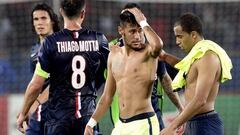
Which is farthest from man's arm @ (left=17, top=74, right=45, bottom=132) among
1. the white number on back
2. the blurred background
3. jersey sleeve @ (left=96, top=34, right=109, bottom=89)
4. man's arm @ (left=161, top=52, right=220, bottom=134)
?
the blurred background

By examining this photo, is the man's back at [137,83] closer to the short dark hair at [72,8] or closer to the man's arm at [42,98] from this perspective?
the short dark hair at [72,8]

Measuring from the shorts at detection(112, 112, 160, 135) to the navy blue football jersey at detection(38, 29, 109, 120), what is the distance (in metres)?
0.88

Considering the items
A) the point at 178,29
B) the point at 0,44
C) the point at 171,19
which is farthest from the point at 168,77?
the point at 0,44

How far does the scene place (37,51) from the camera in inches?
354

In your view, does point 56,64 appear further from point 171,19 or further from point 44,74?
point 171,19

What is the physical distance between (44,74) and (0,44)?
7146 mm

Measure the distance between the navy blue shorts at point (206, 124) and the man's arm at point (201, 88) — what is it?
303mm

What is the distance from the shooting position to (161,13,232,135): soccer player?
23.8 ft

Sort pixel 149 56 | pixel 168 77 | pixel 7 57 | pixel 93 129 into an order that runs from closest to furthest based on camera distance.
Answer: pixel 149 56
pixel 93 129
pixel 168 77
pixel 7 57

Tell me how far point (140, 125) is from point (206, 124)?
0.65 metres

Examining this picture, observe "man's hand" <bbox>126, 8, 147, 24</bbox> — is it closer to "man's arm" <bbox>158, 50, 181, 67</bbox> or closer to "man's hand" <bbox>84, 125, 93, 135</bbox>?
"man's arm" <bbox>158, 50, 181, 67</bbox>

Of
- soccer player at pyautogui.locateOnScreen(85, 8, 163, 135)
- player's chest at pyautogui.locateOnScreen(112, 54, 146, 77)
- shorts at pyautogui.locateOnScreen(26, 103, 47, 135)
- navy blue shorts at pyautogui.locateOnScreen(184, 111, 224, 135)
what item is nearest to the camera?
soccer player at pyautogui.locateOnScreen(85, 8, 163, 135)

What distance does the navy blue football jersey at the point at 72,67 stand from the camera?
26.2 ft

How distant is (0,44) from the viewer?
15.0 meters
